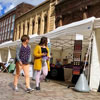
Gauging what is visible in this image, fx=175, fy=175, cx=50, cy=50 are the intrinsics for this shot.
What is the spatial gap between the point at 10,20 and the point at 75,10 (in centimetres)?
2416

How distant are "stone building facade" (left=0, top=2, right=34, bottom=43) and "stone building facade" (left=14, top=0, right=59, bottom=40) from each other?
3.22 m

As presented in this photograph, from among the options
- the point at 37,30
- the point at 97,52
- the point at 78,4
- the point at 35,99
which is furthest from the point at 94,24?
the point at 37,30

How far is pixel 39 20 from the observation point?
27.8 metres

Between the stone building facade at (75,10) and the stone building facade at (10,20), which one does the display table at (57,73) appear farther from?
the stone building facade at (10,20)

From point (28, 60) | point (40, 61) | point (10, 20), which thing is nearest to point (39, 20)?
point (10, 20)

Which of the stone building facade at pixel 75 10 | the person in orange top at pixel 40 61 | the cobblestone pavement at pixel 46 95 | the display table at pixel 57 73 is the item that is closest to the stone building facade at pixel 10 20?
the stone building facade at pixel 75 10

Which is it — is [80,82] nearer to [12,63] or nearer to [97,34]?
[97,34]

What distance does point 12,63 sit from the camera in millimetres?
13023

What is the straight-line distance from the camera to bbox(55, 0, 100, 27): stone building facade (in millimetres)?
17422

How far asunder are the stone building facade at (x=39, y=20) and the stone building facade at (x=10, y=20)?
3.22 metres

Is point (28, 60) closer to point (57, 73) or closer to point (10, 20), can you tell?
point (57, 73)

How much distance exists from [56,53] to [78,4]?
25.5 ft

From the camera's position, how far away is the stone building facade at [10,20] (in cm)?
3744

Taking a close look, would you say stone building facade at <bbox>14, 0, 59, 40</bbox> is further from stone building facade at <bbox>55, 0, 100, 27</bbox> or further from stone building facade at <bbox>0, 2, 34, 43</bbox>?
stone building facade at <bbox>0, 2, 34, 43</bbox>
